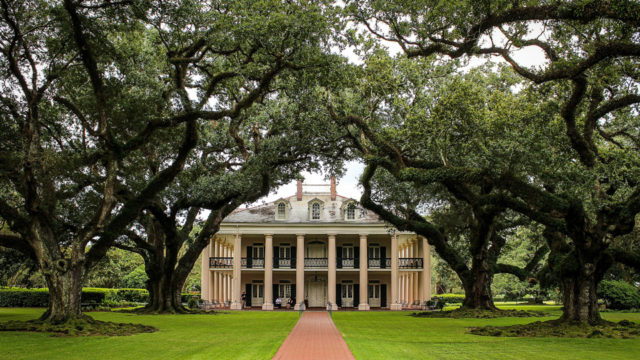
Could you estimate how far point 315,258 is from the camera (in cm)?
4059

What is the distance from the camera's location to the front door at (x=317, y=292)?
41.5 m

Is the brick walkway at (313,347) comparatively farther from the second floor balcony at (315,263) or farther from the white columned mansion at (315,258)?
the second floor balcony at (315,263)

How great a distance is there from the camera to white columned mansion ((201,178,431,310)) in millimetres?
38312

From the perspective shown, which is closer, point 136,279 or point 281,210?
point 281,210

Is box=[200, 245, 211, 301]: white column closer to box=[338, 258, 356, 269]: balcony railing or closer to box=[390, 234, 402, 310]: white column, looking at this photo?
box=[338, 258, 356, 269]: balcony railing

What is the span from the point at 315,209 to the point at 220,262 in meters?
8.21

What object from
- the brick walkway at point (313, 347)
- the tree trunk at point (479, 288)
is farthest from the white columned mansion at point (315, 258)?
the brick walkway at point (313, 347)

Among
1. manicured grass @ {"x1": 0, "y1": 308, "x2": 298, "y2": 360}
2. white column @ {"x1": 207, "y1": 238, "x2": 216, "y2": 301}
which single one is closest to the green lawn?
manicured grass @ {"x1": 0, "y1": 308, "x2": 298, "y2": 360}

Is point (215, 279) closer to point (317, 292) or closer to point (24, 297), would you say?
point (317, 292)

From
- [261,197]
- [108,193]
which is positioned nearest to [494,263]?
[261,197]

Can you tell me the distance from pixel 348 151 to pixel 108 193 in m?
11.3

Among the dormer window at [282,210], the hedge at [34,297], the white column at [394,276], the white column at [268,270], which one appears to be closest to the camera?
the hedge at [34,297]

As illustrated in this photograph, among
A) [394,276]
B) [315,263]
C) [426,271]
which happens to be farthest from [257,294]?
[426,271]

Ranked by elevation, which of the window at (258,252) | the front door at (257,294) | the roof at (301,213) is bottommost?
the front door at (257,294)
